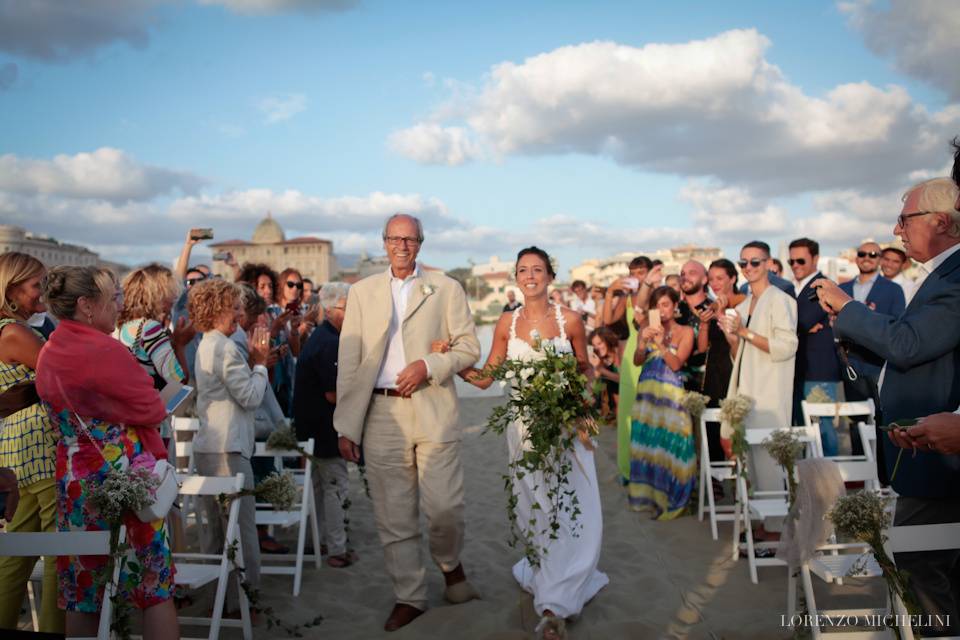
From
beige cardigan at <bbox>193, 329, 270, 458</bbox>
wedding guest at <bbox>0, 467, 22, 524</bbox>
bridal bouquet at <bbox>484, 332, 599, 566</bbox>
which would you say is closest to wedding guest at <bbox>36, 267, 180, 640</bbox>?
wedding guest at <bbox>0, 467, 22, 524</bbox>

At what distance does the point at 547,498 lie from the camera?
15.8 ft

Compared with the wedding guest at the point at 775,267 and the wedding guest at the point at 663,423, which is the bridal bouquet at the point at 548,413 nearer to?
the wedding guest at the point at 663,423

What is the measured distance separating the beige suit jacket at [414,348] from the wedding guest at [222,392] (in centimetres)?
72

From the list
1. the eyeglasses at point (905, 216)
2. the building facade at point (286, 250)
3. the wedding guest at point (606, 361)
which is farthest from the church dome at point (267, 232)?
the eyeglasses at point (905, 216)

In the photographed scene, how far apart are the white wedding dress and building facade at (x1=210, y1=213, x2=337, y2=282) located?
11304 centimetres

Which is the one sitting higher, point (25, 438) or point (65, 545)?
point (25, 438)

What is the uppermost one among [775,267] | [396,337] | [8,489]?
[775,267]

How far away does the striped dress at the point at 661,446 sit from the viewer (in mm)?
6820

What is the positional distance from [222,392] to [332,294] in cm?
143

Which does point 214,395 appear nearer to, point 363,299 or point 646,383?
point 363,299

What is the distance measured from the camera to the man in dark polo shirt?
5.91 m

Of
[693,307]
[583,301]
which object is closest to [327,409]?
[693,307]

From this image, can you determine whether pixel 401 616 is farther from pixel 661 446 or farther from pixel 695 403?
pixel 661 446

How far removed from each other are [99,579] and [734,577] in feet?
14.8
